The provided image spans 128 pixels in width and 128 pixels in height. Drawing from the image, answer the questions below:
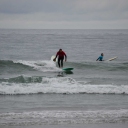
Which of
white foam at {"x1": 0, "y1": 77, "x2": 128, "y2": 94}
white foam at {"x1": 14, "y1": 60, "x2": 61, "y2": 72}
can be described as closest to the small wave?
white foam at {"x1": 0, "y1": 77, "x2": 128, "y2": 94}

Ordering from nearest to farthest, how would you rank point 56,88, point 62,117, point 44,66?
point 62,117 < point 56,88 < point 44,66

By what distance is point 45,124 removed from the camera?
33.8ft

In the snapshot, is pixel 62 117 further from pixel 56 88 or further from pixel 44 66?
pixel 44 66

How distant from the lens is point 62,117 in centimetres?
1111

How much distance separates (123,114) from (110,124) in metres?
1.32

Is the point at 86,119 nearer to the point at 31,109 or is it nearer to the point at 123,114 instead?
the point at 123,114

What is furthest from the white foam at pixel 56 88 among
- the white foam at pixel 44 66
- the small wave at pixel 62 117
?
the white foam at pixel 44 66

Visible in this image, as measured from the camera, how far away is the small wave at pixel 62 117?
1052 cm

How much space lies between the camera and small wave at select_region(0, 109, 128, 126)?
414 inches

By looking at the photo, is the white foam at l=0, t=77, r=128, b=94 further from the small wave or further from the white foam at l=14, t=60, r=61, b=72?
the white foam at l=14, t=60, r=61, b=72

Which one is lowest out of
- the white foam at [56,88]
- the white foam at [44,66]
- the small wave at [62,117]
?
the small wave at [62,117]

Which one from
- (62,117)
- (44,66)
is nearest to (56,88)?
(62,117)

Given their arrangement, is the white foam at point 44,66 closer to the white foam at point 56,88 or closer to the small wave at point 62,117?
the white foam at point 56,88

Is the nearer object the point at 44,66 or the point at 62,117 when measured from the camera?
the point at 62,117
